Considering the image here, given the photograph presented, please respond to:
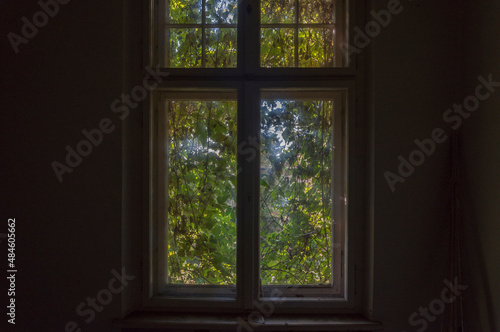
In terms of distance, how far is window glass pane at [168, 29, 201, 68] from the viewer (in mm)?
1719

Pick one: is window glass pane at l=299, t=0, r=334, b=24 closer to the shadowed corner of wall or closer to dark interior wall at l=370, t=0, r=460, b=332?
dark interior wall at l=370, t=0, r=460, b=332

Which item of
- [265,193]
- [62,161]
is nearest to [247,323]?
[265,193]

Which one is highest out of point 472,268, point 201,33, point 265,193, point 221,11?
point 221,11

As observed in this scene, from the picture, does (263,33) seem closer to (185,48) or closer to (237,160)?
(185,48)

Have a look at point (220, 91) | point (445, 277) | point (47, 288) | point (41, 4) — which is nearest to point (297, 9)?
point (220, 91)

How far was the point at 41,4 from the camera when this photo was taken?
160cm

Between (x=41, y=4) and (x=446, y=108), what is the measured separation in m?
2.32

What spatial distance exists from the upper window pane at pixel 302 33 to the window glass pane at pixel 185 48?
15.4 inches

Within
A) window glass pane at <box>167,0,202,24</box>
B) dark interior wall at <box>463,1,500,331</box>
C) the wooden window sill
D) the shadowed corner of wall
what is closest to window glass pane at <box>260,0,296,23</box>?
window glass pane at <box>167,0,202,24</box>

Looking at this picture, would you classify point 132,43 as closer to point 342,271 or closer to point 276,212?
point 276,212

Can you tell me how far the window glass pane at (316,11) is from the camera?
173 centimetres

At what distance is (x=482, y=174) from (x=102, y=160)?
1.98m

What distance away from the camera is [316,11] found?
5.67ft

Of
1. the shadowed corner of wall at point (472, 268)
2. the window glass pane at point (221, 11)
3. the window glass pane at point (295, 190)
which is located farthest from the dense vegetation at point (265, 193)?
the shadowed corner of wall at point (472, 268)
